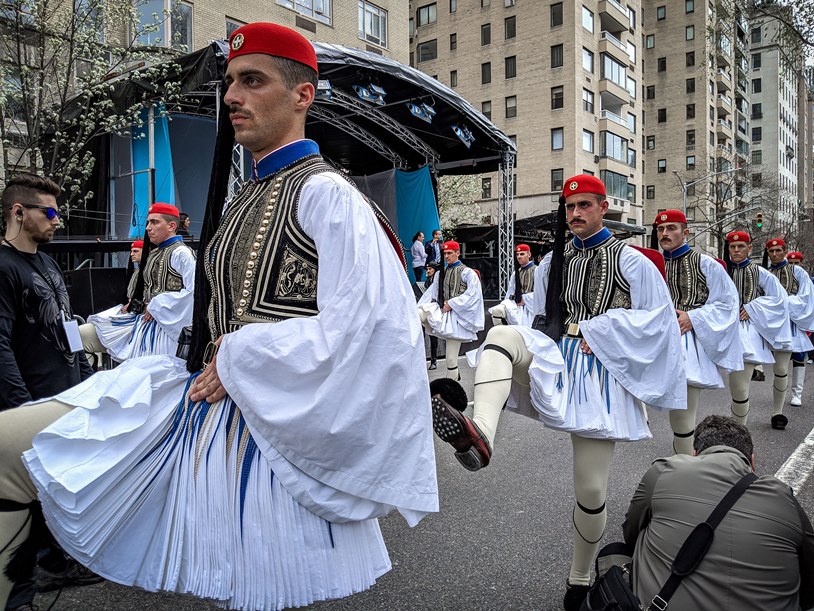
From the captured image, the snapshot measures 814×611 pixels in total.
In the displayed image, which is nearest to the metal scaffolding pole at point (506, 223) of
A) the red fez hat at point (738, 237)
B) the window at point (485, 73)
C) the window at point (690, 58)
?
the red fez hat at point (738, 237)

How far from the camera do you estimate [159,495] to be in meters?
1.78

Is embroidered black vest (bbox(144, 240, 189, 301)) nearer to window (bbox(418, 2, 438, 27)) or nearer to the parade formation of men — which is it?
the parade formation of men

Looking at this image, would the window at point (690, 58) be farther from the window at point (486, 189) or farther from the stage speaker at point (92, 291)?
the stage speaker at point (92, 291)

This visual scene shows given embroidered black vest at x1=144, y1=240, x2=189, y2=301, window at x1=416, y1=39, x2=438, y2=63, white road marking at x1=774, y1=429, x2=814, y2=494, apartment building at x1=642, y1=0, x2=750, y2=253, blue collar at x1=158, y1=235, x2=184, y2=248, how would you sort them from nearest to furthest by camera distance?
white road marking at x1=774, y1=429, x2=814, y2=494 < embroidered black vest at x1=144, y1=240, x2=189, y2=301 < blue collar at x1=158, y1=235, x2=184, y2=248 < window at x1=416, y1=39, x2=438, y2=63 < apartment building at x1=642, y1=0, x2=750, y2=253

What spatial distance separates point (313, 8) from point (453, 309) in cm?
1787

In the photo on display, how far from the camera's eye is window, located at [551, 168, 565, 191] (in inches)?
1631

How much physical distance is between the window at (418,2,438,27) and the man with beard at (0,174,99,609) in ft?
157

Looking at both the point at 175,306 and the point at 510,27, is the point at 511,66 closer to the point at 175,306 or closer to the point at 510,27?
the point at 510,27

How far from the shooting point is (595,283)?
3.85 m

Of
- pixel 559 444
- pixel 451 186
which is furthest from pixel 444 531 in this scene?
pixel 451 186

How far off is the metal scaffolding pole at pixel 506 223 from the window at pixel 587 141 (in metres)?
25.4

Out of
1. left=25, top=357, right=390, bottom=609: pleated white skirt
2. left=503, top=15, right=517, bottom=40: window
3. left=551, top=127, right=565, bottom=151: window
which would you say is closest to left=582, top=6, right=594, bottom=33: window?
left=503, top=15, right=517, bottom=40: window

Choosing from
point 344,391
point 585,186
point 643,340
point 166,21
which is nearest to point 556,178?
point 166,21

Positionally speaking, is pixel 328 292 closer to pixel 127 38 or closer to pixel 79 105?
pixel 79 105
